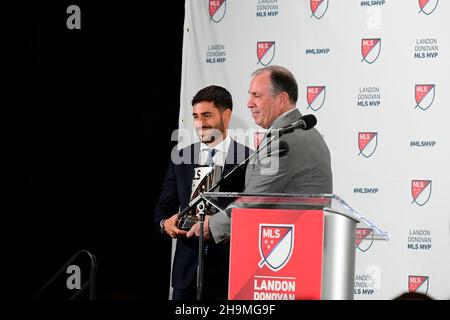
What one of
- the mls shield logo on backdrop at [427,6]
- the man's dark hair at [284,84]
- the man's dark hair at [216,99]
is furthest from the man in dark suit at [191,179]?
the mls shield logo on backdrop at [427,6]

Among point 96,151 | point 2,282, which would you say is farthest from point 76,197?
point 2,282

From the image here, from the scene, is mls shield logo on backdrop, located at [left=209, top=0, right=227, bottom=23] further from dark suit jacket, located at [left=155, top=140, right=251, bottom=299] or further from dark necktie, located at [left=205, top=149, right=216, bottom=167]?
dark necktie, located at [left=205, top=149, right=216, bottom=167]

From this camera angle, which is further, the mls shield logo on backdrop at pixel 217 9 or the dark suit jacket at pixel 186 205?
the mls shield logo on backdrop at pixel 217 9

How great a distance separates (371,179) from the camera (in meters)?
5.52

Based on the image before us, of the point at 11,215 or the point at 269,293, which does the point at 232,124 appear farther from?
the point at 269,293

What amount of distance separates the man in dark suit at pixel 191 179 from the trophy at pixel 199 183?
0.27 feet

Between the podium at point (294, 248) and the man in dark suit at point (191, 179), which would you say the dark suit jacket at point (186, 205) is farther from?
the podium at point (294, 248)

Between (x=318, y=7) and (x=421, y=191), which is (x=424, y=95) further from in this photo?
(x=318, y=7)

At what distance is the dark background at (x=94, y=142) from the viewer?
238 inches

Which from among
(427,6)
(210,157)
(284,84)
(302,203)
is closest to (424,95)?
(427,6)
